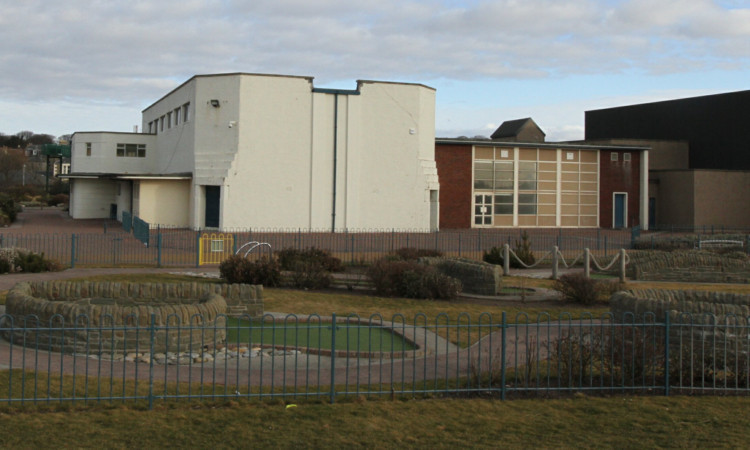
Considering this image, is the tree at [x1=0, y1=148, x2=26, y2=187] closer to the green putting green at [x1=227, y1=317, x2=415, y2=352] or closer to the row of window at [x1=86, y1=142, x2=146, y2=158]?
the row of window at [x1=86, y1=142, x2=146, y2=158]

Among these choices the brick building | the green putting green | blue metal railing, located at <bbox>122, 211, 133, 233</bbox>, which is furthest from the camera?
the brick building

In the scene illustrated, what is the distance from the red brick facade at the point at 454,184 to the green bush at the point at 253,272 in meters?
26.6

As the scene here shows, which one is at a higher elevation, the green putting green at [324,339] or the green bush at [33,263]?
the green bush at [33,263]

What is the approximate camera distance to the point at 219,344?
40.7ft

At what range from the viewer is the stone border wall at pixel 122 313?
37.1ft

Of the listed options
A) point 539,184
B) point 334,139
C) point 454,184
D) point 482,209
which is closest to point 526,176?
point 539,184

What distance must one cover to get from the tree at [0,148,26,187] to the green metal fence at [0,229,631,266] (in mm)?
59180

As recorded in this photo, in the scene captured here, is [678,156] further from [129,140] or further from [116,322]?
[116,322]

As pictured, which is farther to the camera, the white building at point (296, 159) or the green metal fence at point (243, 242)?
the white building at point (296, 159)

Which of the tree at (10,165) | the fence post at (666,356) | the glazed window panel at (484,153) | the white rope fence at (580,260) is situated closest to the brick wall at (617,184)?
the glazed window panel at (484,153)

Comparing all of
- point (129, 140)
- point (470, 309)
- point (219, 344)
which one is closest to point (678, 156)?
point (129, 140)

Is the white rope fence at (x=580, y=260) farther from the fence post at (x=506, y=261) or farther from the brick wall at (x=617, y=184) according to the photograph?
the brick wall at (x=617, y=184)

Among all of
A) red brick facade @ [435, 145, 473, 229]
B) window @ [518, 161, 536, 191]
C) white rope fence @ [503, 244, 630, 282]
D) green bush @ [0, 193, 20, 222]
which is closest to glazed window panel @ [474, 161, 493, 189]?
red brick facade @ [435, 145, 473, 229]

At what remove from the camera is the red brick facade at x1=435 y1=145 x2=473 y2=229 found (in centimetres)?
4569
